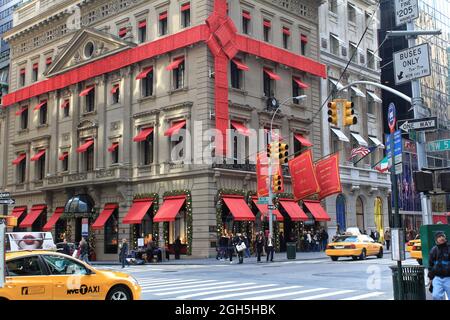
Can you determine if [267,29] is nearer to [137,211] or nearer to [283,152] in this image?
[283,152]

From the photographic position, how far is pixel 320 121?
4531 centimetres

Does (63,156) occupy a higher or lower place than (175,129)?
lower

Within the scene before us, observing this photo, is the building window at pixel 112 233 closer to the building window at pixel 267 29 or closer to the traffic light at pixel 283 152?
the traffic light at pixel 283 152

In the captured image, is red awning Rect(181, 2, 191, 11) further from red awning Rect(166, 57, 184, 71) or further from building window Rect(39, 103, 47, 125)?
building window Rect(39, 103, 47, 125)

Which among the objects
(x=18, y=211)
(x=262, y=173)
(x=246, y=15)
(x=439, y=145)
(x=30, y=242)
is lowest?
(x=30, y=242)

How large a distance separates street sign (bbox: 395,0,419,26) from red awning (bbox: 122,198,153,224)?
26630mm

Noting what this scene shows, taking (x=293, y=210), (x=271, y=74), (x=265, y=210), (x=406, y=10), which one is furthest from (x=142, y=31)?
(x=406, y=10)

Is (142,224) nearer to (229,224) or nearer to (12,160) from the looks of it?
(229,224)

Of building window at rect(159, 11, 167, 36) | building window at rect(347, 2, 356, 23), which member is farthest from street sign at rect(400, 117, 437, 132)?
building window at rect(347, 2, 356, 23)

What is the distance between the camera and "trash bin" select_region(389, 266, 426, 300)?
11.9 meters

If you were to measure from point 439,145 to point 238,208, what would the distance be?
Result: 2299 centimetres

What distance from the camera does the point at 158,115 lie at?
1544 inches

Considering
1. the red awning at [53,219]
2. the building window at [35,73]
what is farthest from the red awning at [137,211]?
the building window at [35,73]
